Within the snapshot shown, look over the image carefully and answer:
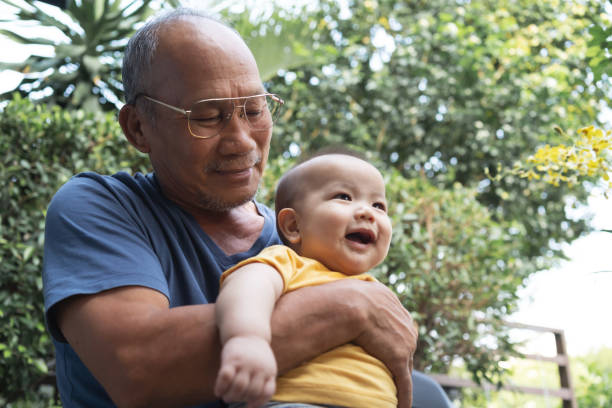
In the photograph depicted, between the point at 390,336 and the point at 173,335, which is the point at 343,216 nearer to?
the point at 390,336

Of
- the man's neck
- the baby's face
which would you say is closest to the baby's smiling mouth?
the baby's face

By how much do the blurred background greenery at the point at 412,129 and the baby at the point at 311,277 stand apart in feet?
7.97

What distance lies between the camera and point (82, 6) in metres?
5.66

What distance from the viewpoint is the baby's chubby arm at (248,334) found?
931 mm

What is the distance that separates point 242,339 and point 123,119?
1060 millimetres

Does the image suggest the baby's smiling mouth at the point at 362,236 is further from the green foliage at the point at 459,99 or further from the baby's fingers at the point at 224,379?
the green foliage at the point at 459,99

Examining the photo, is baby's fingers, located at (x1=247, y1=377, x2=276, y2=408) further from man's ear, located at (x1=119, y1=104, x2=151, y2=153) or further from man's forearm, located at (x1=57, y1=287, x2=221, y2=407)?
man's ear, located at (x1=119, y1=104, x2=151, y2=153)

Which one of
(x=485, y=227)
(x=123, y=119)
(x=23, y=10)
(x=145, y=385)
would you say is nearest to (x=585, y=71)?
(x=485, y=227)

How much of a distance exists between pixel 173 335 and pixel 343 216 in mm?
515

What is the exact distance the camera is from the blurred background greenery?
371 centimetres

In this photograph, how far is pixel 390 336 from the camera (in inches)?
54.4

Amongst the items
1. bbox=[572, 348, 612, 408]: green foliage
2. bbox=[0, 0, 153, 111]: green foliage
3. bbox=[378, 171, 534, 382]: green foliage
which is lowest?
bbox=[572, 348, 612, 408]: green foliage

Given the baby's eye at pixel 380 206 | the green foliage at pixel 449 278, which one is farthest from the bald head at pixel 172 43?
the green foliage at pixel 449 278

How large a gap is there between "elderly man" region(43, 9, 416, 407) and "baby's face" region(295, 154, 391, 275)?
113 mm
